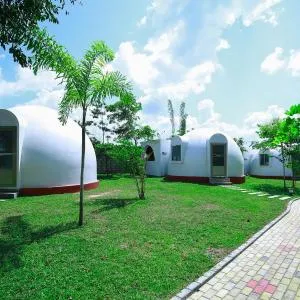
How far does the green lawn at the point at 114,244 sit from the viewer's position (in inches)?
203

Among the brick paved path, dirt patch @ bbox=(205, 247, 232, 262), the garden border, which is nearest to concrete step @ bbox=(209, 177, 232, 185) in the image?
the garden border

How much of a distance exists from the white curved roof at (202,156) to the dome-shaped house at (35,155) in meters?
9.56

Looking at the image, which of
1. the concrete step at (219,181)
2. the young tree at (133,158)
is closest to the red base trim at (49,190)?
the young tree at (133,158)

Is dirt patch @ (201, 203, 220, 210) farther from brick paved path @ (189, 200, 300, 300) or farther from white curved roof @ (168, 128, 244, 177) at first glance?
white curved roof @ (168, 128, 244, 177)

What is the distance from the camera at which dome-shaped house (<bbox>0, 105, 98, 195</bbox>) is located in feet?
46.7

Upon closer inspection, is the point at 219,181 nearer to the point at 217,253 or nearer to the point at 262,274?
the point at 217,253

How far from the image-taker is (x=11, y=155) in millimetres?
14508

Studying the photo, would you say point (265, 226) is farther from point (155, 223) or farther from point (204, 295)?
point (204, 295)

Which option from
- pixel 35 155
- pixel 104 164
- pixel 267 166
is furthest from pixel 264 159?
pixel 35 155

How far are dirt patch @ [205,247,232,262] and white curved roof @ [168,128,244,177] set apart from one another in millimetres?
15515

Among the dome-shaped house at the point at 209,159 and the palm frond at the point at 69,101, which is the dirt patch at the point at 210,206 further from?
Result: the dome-shaped house at the point at 209,159

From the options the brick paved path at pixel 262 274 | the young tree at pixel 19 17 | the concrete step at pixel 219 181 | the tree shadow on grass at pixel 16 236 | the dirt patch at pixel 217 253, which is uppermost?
the young tree at pixel 19 17

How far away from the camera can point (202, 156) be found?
73.8 feet

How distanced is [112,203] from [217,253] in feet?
19.9
